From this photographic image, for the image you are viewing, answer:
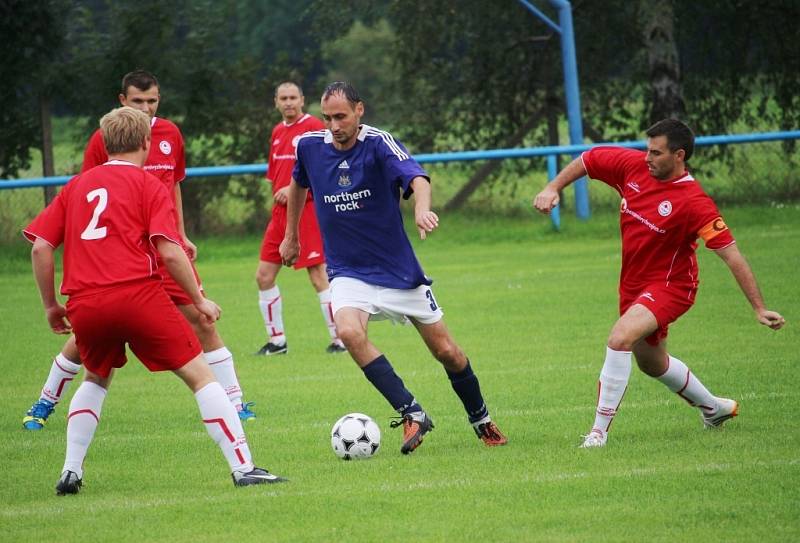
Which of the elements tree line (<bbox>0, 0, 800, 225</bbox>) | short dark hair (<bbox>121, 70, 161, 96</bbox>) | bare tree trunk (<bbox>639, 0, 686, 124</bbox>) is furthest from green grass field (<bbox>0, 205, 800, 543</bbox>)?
tree line (<bbox>0, 0, 800, 225</bbox>)

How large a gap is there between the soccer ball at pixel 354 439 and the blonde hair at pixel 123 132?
1998 mm

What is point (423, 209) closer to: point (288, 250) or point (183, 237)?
point (288, 250)

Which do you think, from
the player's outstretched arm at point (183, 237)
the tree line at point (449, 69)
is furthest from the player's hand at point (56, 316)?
the tree line at point (449, 69)

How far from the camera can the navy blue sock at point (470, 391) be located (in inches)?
292

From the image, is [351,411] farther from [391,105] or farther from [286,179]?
[391,105]

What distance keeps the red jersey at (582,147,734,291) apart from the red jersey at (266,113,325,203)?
17.8ft

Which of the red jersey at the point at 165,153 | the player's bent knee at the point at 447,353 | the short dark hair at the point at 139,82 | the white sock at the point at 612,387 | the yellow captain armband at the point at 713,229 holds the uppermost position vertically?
the short dark hair at the point at 139,82

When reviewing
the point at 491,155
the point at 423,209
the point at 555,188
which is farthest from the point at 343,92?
the point at 491,155

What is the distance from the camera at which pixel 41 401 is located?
8680 millimetres

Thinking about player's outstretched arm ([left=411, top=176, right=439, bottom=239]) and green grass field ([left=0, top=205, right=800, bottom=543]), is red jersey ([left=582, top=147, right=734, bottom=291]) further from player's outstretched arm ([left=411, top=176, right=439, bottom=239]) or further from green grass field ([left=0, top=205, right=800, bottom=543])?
player's outstretched arm ([left=411, top=176, right=439, bottom=239])

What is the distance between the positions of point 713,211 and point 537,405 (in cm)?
209


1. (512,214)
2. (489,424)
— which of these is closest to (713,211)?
(489,424)

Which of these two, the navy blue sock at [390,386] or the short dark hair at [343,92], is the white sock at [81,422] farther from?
the short dark hair at [343,92]

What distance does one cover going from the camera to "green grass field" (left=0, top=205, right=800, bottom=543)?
557 cm
